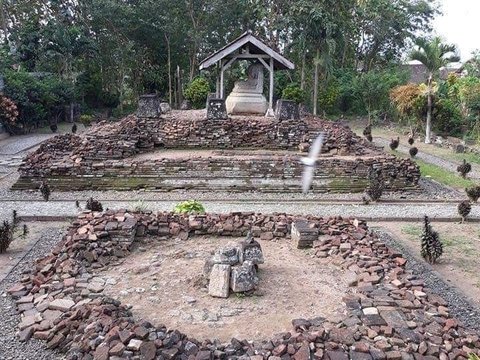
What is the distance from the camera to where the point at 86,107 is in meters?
33.8

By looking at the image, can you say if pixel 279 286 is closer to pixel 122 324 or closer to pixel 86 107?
pixel 122 324

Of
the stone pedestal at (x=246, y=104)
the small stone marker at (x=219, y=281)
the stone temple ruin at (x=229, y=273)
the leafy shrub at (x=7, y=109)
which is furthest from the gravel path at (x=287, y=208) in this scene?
the leafy shrub at (x=7, y=109)

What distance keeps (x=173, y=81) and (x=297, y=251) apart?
30.0m

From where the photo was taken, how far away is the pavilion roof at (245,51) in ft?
64.6

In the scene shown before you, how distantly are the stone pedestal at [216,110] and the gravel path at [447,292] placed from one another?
9.49m

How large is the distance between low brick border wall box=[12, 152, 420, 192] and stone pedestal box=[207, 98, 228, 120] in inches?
135

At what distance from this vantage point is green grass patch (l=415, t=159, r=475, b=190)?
51.6 ft

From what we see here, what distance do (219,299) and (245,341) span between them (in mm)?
1369

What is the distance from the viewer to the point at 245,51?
67.2 feet

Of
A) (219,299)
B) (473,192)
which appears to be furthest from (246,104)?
(219,299)

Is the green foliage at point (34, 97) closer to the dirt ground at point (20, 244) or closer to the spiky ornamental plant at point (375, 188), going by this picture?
the dirt ground at point (20, 244)

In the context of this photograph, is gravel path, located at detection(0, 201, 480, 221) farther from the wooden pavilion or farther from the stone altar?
the stone altar

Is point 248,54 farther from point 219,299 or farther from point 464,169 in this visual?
point 219,299

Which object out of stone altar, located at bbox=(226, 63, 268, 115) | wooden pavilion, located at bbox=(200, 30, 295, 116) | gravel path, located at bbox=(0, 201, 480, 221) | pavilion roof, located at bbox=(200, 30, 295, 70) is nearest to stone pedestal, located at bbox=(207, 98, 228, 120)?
stone altar, located at bbox=(226, 63, 268, 115)
